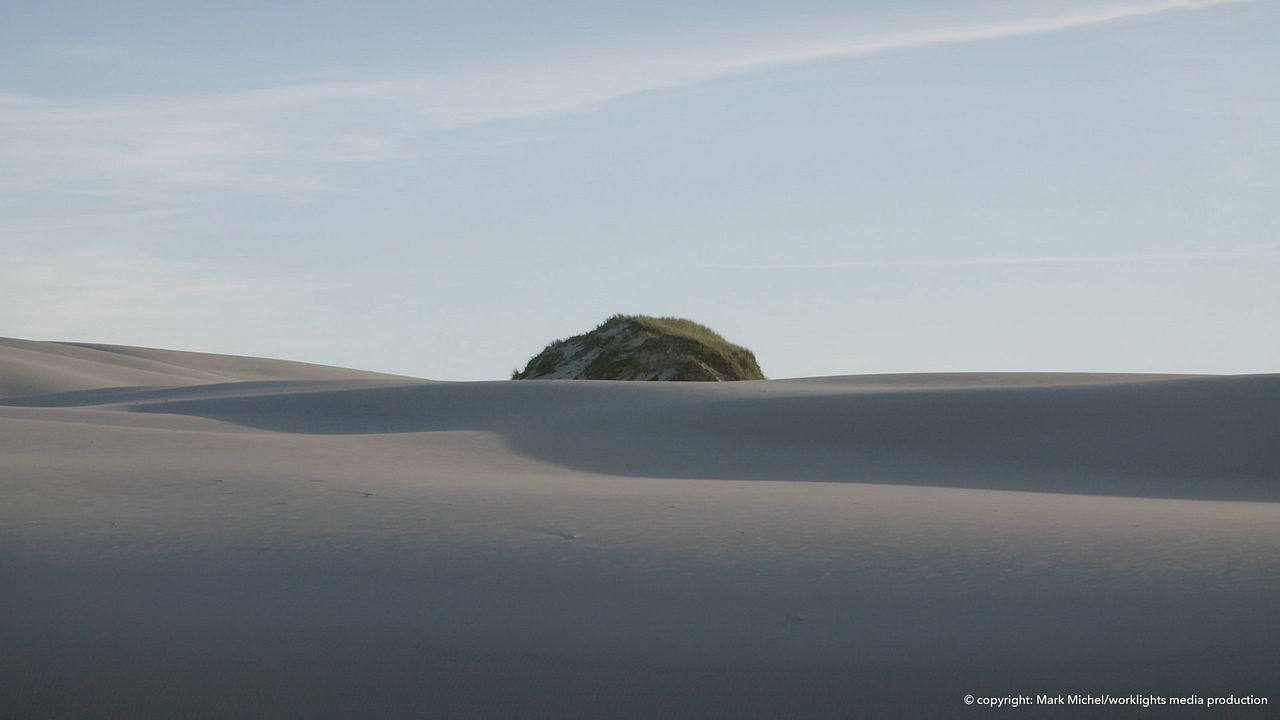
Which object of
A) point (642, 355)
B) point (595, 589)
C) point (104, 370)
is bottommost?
point (595, 589)

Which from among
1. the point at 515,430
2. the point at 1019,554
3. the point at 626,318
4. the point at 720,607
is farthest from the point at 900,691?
the point at 626,318

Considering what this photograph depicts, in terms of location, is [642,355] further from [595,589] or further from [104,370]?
[595,589]

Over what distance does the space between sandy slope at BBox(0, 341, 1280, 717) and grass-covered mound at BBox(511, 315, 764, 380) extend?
296 inches

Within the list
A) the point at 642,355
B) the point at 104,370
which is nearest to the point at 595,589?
the point at 642,355

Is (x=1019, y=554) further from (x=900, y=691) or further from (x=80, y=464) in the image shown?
(x=80, y=464)

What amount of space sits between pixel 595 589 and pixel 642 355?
30.5 ft

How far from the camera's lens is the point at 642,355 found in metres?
11.4

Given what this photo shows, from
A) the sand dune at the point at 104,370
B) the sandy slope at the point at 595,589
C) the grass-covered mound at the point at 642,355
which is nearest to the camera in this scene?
the sandy slope at the point at 595,589

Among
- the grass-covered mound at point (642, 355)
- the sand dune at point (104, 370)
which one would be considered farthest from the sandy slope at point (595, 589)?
the grass-covered mound at point (642, 355)

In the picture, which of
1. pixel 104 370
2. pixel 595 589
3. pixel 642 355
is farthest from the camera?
pixel 104 370

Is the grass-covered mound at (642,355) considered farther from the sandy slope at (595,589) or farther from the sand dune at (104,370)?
the sandy slope at (595,589)

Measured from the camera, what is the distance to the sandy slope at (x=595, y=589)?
1795 mm

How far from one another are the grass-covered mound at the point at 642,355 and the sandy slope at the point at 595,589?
7510mm

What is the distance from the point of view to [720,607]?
200 cm
